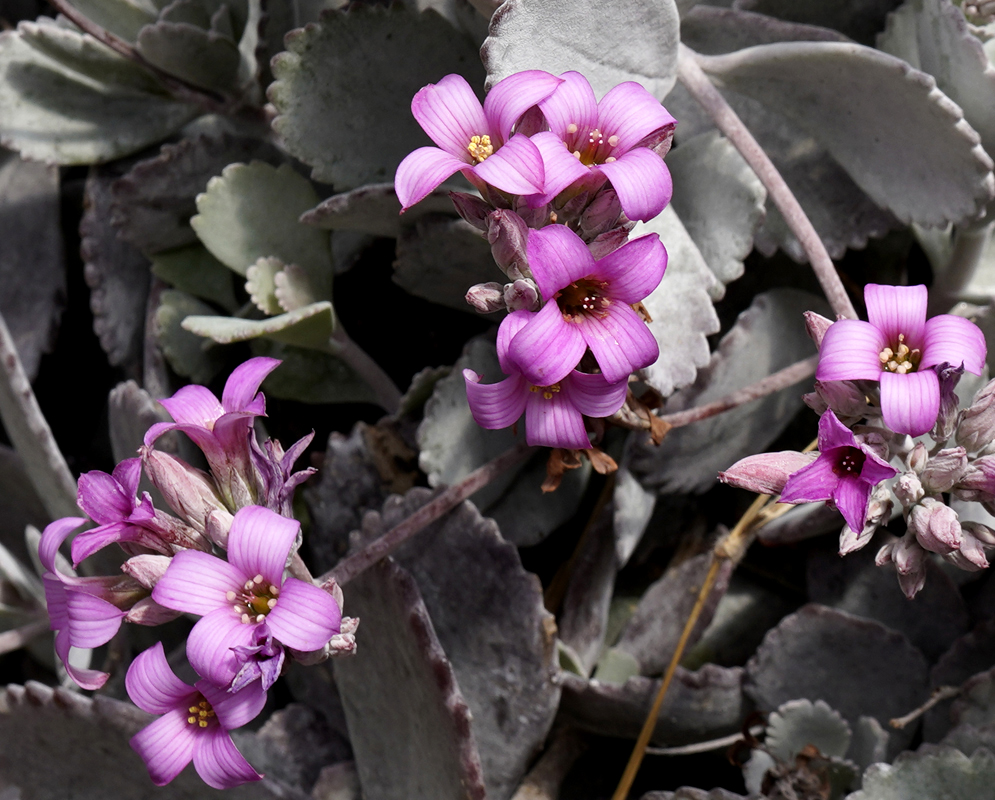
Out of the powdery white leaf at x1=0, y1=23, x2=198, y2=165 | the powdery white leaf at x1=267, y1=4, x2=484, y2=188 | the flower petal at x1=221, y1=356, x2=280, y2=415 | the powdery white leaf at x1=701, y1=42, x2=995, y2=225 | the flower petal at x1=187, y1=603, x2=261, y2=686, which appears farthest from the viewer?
the powdery white leaf at x1=0, y1=23, x2=198, y2=165

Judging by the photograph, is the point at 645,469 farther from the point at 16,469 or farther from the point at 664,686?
the point at 16,469

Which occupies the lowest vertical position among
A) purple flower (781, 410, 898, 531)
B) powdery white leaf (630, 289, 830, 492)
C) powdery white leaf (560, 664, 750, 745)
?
powdery white leaf (560, 664, 750, 745)

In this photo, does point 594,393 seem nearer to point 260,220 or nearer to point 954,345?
point 954,345

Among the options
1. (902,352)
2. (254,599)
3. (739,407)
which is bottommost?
(739,407)

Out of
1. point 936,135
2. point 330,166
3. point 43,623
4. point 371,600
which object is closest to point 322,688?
point 371,600

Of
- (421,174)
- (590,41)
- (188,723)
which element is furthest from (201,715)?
(590,41)

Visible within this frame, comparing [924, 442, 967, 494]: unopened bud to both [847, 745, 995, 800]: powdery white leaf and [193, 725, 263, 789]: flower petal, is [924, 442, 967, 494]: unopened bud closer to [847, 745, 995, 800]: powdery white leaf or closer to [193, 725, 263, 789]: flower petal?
[847, 745, 995, 800]: powdery white leaf

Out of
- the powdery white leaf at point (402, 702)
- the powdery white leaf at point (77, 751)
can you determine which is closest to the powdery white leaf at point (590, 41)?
the powdery white leaf at point (402, 702)

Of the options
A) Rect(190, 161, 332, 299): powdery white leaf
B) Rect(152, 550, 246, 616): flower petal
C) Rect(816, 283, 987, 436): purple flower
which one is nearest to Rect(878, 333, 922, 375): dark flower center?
Rect(816, 283, 987, 436): purple flower
